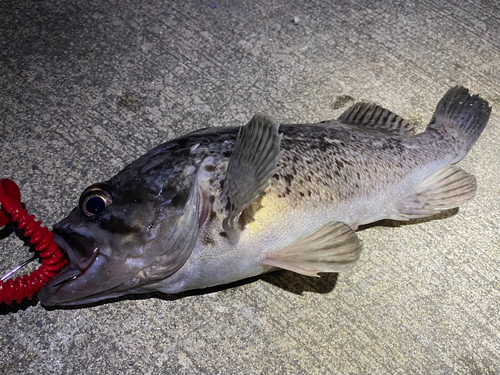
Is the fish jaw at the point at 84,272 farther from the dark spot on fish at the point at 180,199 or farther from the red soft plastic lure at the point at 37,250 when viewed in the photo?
the dark spot on fish at the point at 180,199

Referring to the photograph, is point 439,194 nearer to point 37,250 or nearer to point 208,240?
point 208,240

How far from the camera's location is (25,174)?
2.59 m

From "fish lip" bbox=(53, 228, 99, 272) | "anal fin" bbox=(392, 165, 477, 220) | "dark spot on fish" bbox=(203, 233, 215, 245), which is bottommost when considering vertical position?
"anal fin" bbox=(392, 165, 477, 220)

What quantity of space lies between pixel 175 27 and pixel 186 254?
6.98ft

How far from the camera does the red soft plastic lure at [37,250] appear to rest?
1821 mm

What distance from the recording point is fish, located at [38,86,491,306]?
71.7 inches

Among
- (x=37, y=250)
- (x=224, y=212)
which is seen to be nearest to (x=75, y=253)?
(x=37, y=250)

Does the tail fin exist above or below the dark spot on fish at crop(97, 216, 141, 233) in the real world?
above

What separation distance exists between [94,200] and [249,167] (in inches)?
26.9

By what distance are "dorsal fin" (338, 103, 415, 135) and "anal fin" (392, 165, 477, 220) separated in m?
0.35

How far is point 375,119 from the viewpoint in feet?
9.16

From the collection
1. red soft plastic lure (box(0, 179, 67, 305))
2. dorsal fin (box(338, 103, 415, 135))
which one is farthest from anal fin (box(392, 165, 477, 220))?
red soft plastic lure (box(0, 179, 67, 305))

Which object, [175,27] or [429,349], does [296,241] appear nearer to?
[429,349]

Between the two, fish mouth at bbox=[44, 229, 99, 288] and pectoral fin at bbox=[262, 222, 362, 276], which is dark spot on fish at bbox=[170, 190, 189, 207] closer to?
fish mouth at bbox=[44, 229, 99, 288]
